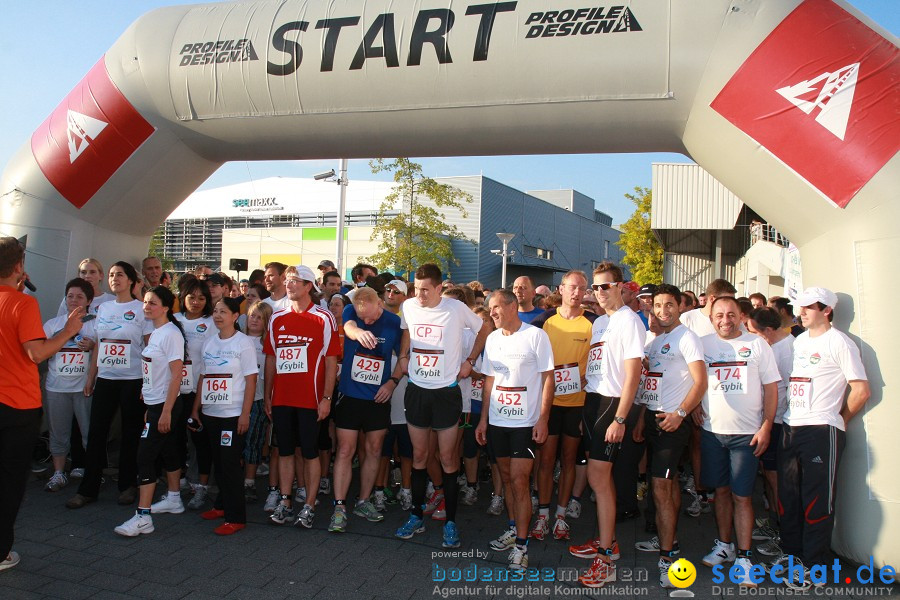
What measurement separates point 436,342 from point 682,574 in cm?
211

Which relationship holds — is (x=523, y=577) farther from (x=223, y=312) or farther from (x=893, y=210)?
(x=893, y=210)

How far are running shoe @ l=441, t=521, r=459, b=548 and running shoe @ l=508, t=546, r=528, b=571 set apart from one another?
431 mm

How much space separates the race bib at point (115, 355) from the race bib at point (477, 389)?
278 cm

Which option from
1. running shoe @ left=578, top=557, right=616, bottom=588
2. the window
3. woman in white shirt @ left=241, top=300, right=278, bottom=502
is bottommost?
running shoe @ left=578, top=557, right=616, bottom=588

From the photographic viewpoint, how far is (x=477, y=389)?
5.25m

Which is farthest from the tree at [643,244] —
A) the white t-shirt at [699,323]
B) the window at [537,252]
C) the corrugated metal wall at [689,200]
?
the white t-shirt at [699,323]

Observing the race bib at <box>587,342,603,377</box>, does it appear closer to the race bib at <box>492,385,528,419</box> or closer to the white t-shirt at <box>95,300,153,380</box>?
the race bib at <box>492,385,528,419</box>

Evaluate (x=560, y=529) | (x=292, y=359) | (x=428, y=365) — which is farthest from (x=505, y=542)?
(x=292, y=359)

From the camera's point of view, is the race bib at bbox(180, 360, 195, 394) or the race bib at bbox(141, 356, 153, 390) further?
the race bib at bbox(180, 360, 195, 394)

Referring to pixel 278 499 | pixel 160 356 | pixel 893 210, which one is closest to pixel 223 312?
pixel 160 356

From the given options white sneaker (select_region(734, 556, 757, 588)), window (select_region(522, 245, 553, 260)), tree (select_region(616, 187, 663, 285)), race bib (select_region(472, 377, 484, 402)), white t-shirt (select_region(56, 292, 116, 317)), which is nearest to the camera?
white sneaker (select_region(734, 556, 757, 588))

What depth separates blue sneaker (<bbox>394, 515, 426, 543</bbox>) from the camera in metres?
4.35

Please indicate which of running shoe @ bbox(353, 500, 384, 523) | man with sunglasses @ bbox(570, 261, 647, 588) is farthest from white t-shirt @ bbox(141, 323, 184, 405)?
man with sunglasses @ bbox(570, 261, 647, 588)

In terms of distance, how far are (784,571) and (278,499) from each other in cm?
357
